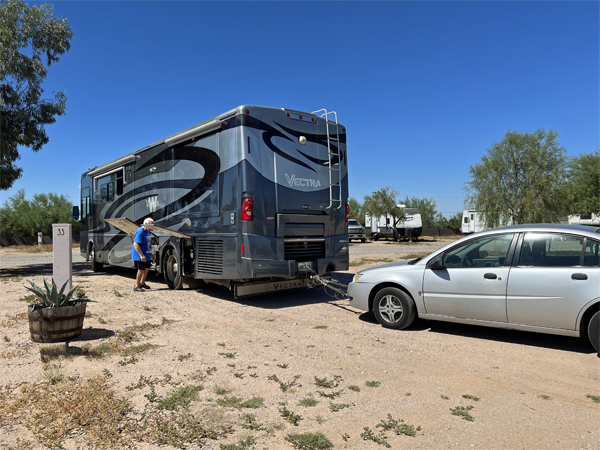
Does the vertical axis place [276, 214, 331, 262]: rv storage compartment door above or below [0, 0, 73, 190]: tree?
below

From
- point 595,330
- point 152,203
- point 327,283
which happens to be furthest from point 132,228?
point 595,330

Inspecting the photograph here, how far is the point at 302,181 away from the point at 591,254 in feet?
16.2

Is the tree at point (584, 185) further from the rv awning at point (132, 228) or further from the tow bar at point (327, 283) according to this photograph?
the rv awning at point (132, 228)

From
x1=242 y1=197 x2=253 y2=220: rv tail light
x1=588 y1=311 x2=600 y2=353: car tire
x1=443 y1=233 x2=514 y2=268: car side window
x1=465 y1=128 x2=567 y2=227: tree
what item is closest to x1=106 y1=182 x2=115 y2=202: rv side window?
x1=242 y1=197 x2=253 y2=220: rv tail light

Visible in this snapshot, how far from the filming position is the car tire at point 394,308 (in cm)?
617

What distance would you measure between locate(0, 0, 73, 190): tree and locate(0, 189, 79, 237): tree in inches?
1026

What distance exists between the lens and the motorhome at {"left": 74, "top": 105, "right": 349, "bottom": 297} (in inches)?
305

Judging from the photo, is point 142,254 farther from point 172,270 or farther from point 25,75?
point 25,75

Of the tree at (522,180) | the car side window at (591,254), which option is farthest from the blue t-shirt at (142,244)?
the tree at (522,180)

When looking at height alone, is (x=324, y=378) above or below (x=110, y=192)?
below

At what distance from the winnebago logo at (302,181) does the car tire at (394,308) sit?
284cm

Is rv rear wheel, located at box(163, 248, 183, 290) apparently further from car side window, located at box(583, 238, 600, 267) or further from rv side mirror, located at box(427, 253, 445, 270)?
car side window, located at box(583, 238, 600, 267)

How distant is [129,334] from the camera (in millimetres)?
6098

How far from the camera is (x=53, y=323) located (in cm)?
548
